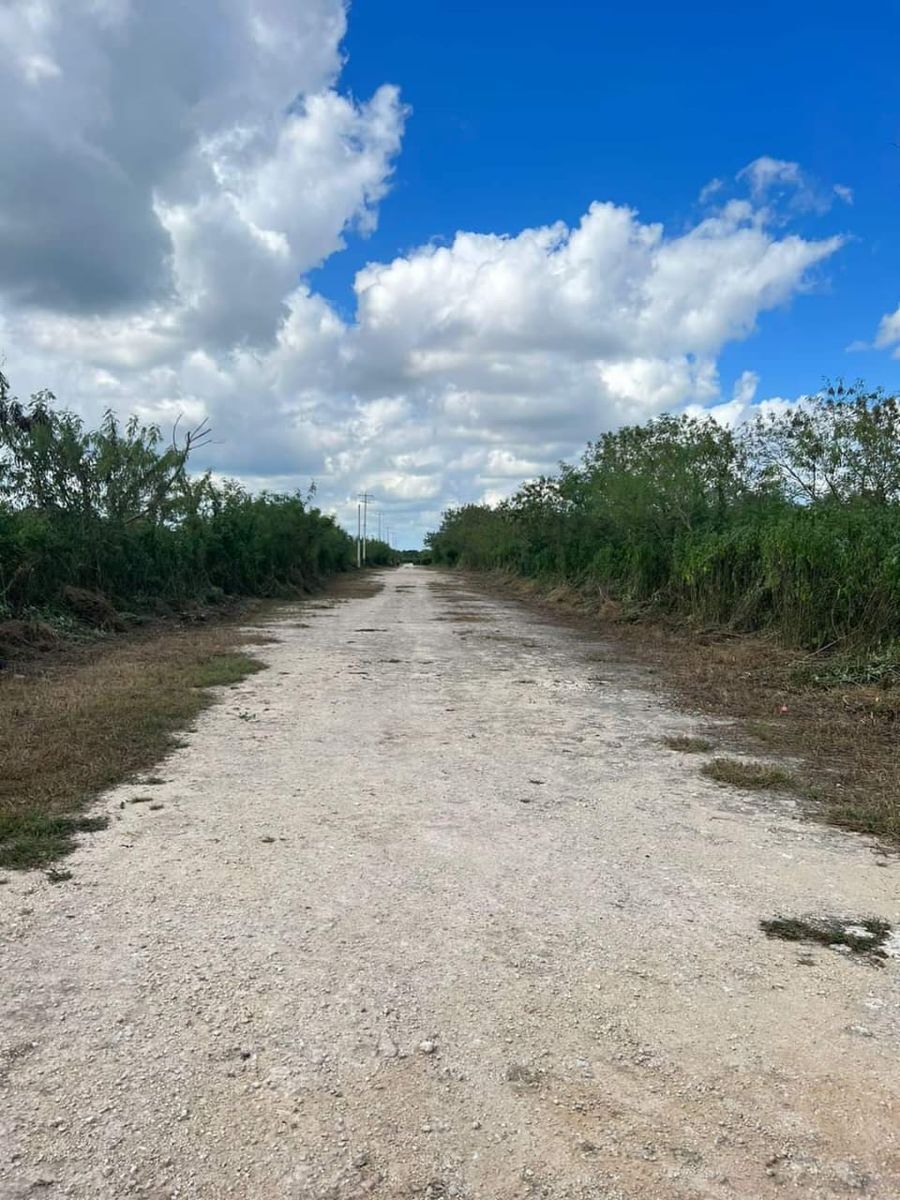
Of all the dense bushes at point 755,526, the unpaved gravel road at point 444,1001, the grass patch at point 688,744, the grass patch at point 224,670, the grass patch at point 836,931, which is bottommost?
the unpaved gravel road at point 444,1001

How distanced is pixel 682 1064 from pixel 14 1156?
6.30ft

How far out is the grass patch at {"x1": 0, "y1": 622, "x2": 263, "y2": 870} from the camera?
4.41 m

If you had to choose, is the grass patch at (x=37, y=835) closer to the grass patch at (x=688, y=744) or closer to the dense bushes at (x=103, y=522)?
the grass patch at (x=688, y=744)

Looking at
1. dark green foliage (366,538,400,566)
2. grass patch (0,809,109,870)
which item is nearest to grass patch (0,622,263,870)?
grass patch (0,809,109,870)

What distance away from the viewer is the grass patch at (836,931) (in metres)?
3.29

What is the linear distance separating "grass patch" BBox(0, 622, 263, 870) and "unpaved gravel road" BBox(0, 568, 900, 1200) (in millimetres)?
324

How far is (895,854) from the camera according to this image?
4320 millimetres

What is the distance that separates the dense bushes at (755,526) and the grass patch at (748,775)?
435cm

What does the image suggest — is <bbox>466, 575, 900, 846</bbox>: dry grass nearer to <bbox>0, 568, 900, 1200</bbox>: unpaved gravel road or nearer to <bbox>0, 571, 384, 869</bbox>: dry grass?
<bbox>0, 568, 900, 1200</bbox>: unpaved gravel road

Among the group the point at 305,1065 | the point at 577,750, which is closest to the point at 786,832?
the point at 577,750

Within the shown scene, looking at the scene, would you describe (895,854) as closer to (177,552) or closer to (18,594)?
(18,594)

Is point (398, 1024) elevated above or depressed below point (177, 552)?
below

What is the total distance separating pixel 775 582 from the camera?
1174cm

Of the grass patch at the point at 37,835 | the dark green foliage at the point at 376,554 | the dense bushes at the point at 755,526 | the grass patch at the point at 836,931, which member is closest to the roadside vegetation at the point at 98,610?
the grass patch at the point at 37,835
